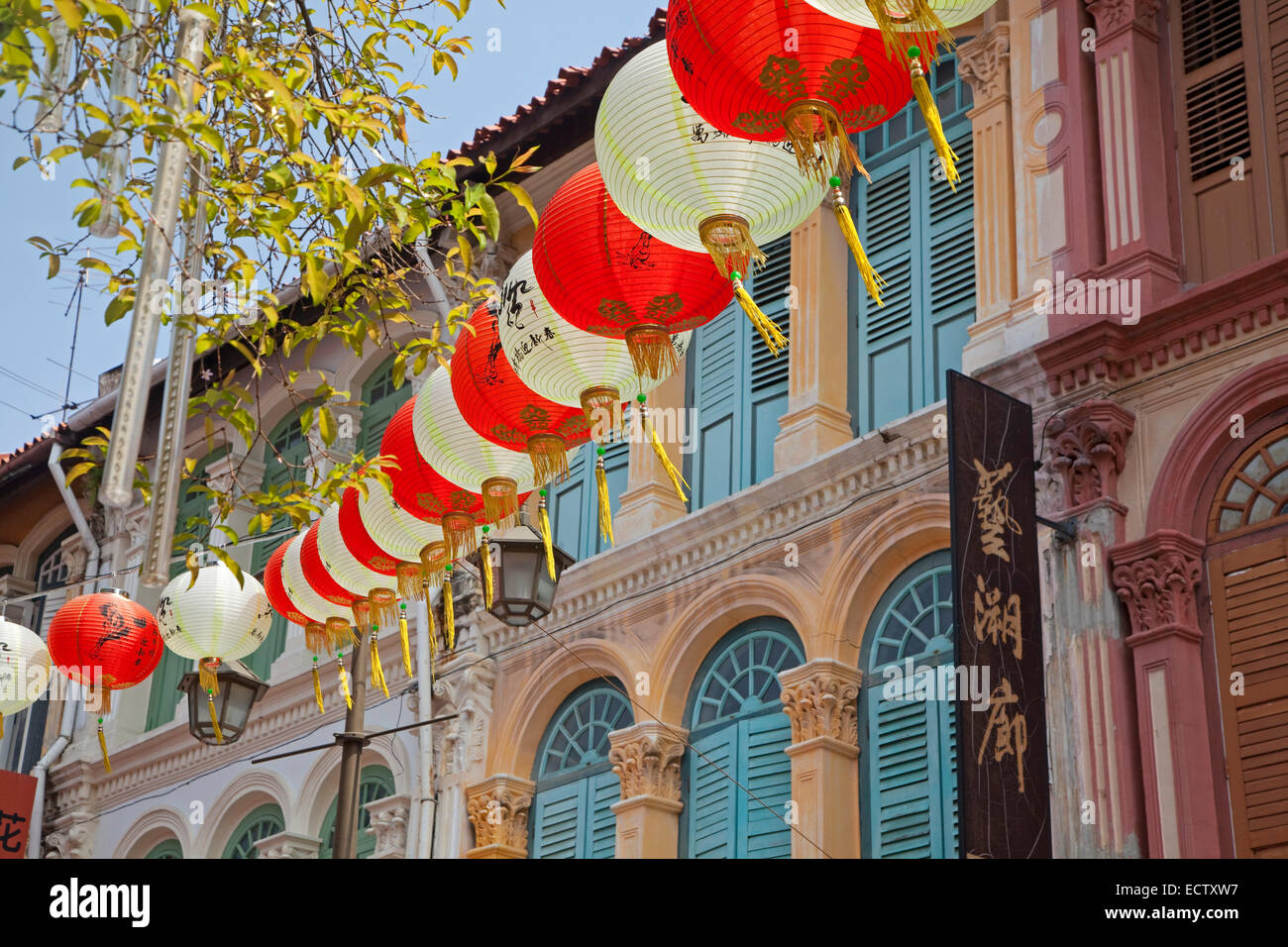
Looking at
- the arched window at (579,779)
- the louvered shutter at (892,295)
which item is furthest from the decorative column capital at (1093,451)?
the arched window at (579,779)

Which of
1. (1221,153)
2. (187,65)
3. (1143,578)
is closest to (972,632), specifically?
(1143,578)

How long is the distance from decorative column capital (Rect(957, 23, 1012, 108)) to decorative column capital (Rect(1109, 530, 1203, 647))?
323cm

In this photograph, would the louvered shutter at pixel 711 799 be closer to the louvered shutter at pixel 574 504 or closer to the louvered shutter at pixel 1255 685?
the louvered shutter at pixel 574 504

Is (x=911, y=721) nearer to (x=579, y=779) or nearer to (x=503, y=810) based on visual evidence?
(x=579, y=779)

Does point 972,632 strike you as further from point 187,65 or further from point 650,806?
point 187,65

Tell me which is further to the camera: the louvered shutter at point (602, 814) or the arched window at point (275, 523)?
the arched window at point (275, 523)

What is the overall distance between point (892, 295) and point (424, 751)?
4636 millimetres

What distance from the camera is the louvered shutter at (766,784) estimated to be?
938 cm

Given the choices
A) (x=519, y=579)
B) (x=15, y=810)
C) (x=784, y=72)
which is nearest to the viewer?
(x=784, y=72)

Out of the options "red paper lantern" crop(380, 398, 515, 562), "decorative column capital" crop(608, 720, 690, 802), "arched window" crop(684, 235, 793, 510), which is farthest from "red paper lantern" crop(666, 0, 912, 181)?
"decorative column capital" crop(608, 720, 690, 802)

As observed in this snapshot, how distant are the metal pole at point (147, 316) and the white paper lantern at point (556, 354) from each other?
7.28ft

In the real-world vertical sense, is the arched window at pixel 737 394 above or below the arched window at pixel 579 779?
above

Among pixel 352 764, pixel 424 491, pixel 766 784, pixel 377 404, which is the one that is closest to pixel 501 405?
pixel 424 491

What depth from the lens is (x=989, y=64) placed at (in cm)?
986
